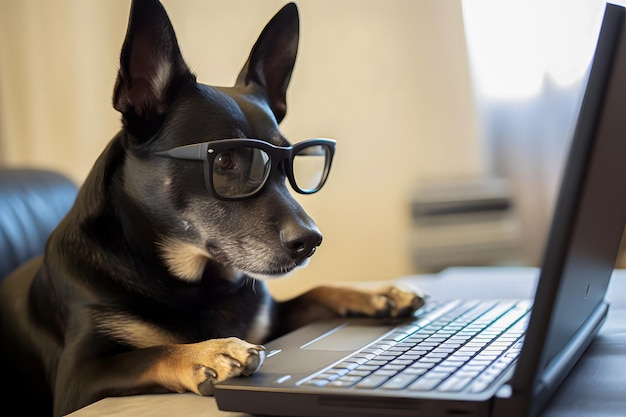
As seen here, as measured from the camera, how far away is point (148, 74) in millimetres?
1120

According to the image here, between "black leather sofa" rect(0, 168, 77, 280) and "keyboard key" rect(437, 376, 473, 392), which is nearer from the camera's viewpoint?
"keyboard key" rect(437, 376, 473, 392)

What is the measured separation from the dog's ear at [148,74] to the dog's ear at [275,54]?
0.55 ft

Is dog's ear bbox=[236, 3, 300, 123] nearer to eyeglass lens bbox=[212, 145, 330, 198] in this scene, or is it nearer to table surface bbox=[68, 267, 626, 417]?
eyeglass lens bbox=[212, 145, 330, 198]

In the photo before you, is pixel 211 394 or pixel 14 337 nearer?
pixel 211 394

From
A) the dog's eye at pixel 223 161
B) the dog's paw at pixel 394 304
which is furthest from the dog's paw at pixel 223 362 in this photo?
the dog's paw at pixel 394 304

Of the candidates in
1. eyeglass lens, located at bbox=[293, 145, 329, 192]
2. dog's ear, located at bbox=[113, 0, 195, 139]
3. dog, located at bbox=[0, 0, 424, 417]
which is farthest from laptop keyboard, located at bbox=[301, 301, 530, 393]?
dog's ear, located at bbox=[113, 0, 195, 139]

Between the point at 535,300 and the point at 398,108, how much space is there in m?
1.95

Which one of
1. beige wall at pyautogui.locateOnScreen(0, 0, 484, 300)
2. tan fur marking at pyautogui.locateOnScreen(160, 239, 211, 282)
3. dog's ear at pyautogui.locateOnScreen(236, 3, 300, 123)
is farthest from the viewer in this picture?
beige wall at pyautogui.locateOnScreen(0, 0, 484, 300)

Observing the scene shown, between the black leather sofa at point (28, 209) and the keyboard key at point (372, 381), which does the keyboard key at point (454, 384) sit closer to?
the keyboard key at point (372, 381)

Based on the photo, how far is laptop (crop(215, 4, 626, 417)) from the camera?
0.71m

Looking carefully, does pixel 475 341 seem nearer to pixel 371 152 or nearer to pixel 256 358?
pixel 256 358

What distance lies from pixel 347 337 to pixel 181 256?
28 centimetres

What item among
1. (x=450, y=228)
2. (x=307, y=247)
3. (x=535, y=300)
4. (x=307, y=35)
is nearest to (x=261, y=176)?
(x=307, y=247)

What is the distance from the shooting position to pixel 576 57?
238 centimetres
